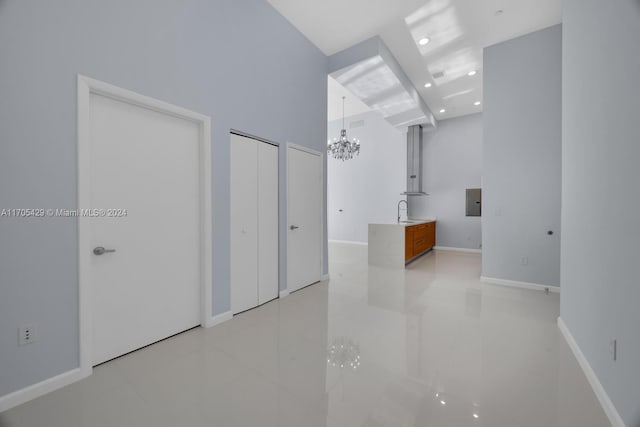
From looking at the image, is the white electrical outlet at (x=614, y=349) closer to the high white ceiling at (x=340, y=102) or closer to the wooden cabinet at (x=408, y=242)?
the wooden cabinet at (x=408, y=242)

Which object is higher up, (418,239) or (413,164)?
(413,164)

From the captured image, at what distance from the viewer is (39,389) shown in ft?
5.43

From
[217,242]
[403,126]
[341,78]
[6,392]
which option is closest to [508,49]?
A: [341,78]

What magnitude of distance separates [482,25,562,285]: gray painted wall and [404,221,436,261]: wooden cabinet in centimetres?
144

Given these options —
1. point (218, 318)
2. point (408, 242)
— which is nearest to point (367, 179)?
point (408, 242)

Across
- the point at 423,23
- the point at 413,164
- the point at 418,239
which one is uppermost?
the point at 423,23

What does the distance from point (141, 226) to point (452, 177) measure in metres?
7.95

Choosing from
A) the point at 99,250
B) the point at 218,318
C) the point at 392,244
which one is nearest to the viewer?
the point at 99,250

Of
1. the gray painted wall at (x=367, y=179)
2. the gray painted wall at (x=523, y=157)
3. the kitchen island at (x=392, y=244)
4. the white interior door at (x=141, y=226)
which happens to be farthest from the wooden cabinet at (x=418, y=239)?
the white interior door at (x=141, y=226)

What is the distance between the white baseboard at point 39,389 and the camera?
5.07ft

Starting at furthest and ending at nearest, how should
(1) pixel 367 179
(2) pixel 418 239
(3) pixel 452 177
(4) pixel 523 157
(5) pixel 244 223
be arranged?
1. (1) pixel 367 179
2. (3) pixel 452 177
3. (2) pixel 418 239
4. (4) pixel 523 157
5. (5) pixel 244 223

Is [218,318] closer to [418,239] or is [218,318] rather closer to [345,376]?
[345,376]

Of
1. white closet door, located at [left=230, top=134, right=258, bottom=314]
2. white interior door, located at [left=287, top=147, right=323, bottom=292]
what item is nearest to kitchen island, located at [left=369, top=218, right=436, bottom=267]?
white interior door, located at [left=287, top=147, right=323, bottom=292]

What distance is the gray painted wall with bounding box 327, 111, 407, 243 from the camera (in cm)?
826
